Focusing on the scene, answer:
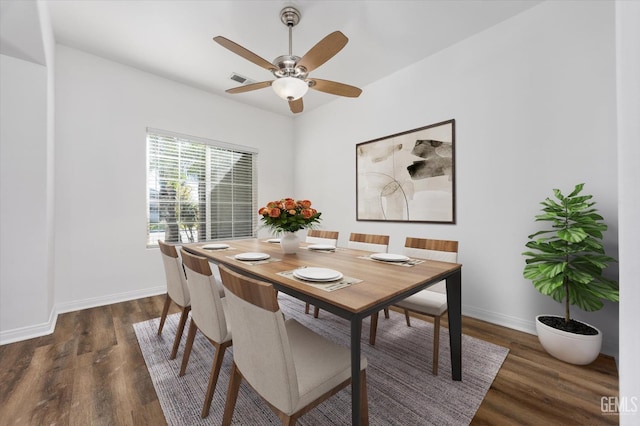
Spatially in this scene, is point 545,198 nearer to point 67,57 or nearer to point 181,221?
point 181,221

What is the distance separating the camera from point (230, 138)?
158 inches

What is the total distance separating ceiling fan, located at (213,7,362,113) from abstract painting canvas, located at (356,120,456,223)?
3.52 feet

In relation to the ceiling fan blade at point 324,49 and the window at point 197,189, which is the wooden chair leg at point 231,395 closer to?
the ceiling fan blade at point 324,49

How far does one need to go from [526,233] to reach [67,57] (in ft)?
16.4

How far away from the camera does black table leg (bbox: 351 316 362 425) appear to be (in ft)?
3.03

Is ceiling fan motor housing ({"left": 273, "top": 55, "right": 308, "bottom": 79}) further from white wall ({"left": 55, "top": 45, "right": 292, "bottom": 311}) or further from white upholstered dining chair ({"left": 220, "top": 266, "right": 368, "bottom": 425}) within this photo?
white wall ({"left": 55, "top": 45, "right": 292, "bottom": 311})

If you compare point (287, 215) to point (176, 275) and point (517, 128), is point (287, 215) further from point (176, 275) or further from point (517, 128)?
point (517, 128)

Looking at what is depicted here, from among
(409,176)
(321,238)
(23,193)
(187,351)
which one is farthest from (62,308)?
(409,176)

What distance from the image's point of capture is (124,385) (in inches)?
62.2

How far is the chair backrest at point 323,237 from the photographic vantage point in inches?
110

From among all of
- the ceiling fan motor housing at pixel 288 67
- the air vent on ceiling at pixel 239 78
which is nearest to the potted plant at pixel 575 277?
the ceiling fan motor housing at pixel 288 67

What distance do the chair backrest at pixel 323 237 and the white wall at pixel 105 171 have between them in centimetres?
209

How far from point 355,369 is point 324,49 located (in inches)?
78.4

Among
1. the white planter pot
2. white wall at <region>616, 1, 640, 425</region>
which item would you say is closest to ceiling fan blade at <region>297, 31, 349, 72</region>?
white wall at <region>616, 1, 640, 425</region>
